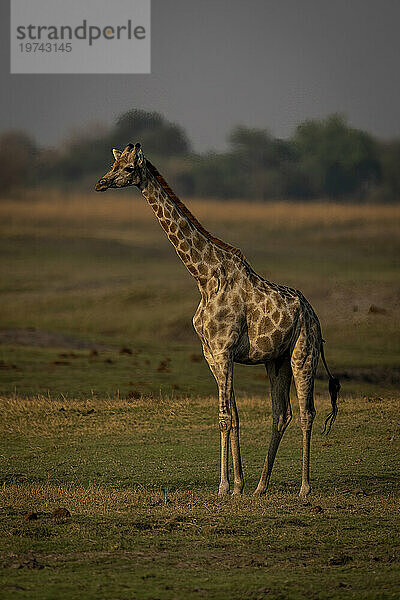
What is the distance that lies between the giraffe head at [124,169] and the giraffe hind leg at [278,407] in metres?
3.56

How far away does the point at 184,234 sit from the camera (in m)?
14.2

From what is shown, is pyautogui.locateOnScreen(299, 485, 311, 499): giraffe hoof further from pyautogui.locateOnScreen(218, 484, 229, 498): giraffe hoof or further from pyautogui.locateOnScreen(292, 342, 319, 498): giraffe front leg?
pyautogui.locateOnScreen(218, 484, 229, 498): giraffe hoof

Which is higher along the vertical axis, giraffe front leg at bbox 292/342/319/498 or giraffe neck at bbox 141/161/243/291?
giraffe neck at bbox 141/161/243/291

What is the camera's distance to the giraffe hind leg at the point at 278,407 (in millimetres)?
14094

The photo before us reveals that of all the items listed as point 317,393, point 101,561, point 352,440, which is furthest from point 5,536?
point 317,393

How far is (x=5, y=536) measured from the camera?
Result: 11.4m

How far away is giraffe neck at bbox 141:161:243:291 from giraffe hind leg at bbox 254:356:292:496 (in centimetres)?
178

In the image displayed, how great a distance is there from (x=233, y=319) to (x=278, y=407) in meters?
1.67

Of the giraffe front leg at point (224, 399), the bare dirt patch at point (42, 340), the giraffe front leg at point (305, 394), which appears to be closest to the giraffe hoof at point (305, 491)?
the giraffe front leg at point (305, 394)

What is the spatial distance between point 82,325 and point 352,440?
35.8 metres

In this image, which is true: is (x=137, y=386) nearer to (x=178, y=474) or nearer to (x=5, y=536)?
(x=178, y=474)

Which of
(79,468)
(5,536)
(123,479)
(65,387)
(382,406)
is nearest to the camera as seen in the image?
(5,536)

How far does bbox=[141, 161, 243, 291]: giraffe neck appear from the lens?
1405cm

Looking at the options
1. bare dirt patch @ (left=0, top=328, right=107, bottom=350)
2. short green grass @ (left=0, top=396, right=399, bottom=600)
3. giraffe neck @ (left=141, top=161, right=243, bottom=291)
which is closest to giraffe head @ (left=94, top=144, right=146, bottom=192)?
giraffe neck @ (left=141, top=161, right=243, bottom=291)
